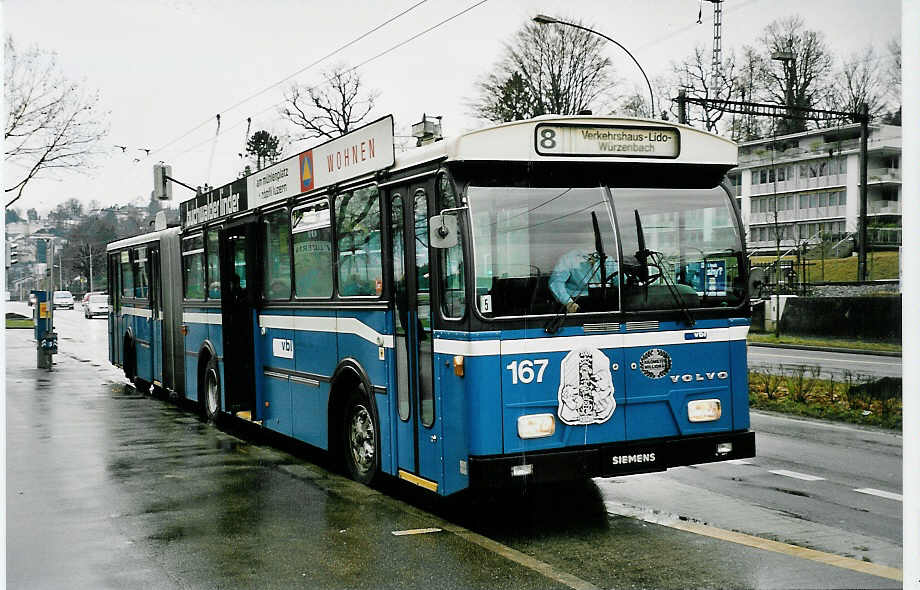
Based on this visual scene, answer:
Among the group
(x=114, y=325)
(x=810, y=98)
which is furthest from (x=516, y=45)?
(x=114, y=325)

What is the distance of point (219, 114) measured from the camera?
34.6 ft

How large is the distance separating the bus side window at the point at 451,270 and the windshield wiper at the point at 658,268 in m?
1.29

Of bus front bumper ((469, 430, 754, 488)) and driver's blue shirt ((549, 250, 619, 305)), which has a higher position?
driver's blue shirt ((549, 250, 619, 305))

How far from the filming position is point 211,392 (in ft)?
43.8

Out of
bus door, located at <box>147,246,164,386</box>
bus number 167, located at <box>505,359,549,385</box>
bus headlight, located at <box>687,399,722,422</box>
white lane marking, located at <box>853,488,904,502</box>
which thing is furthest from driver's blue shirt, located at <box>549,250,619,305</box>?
bus door, located at <box>147,246,164,386</box>

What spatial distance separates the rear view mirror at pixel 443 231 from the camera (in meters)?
6.82

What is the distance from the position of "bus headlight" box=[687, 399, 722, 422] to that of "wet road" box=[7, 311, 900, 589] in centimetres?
80

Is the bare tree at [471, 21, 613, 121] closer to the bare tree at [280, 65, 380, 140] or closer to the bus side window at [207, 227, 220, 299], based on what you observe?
the bare tree at [280, 65, 380, 140]

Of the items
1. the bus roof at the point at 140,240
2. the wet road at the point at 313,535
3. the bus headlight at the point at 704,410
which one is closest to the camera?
the wet road at the point at 313,535

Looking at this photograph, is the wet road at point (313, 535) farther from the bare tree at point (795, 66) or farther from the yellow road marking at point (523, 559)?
the bare tree at point (795, 66)

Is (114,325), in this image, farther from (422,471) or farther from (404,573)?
(404,573)

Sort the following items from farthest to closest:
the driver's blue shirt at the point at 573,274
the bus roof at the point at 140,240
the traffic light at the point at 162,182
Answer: the bus roof at the point at 140,240 → the traffic light at the point at 162,182 → the driver's blue shirt at the point at 573,274

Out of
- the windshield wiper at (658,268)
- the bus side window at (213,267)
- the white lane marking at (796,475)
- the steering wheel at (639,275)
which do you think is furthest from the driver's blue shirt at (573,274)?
the bus side window at (213,267)

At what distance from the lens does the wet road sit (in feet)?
19.8
